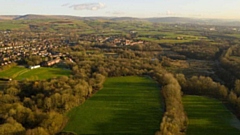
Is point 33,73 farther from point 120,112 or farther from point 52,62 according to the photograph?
point 120,112

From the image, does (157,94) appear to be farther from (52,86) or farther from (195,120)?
(52,86)

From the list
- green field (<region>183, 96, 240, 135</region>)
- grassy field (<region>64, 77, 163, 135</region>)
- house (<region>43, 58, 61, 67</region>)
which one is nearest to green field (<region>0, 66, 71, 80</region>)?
house (<region>43, 58, 61, 67</region>)

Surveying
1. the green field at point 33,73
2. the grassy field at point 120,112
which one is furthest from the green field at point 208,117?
the green field at point 33,73

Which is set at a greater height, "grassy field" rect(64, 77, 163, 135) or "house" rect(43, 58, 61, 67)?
"house" rect(43, 58, 61, 67)

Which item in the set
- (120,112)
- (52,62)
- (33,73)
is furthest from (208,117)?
(52,62)

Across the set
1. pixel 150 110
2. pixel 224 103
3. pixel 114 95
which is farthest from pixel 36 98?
pixel 224 103

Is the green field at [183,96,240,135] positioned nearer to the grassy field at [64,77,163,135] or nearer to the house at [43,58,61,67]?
the grassy field at [64,77,163,135]
